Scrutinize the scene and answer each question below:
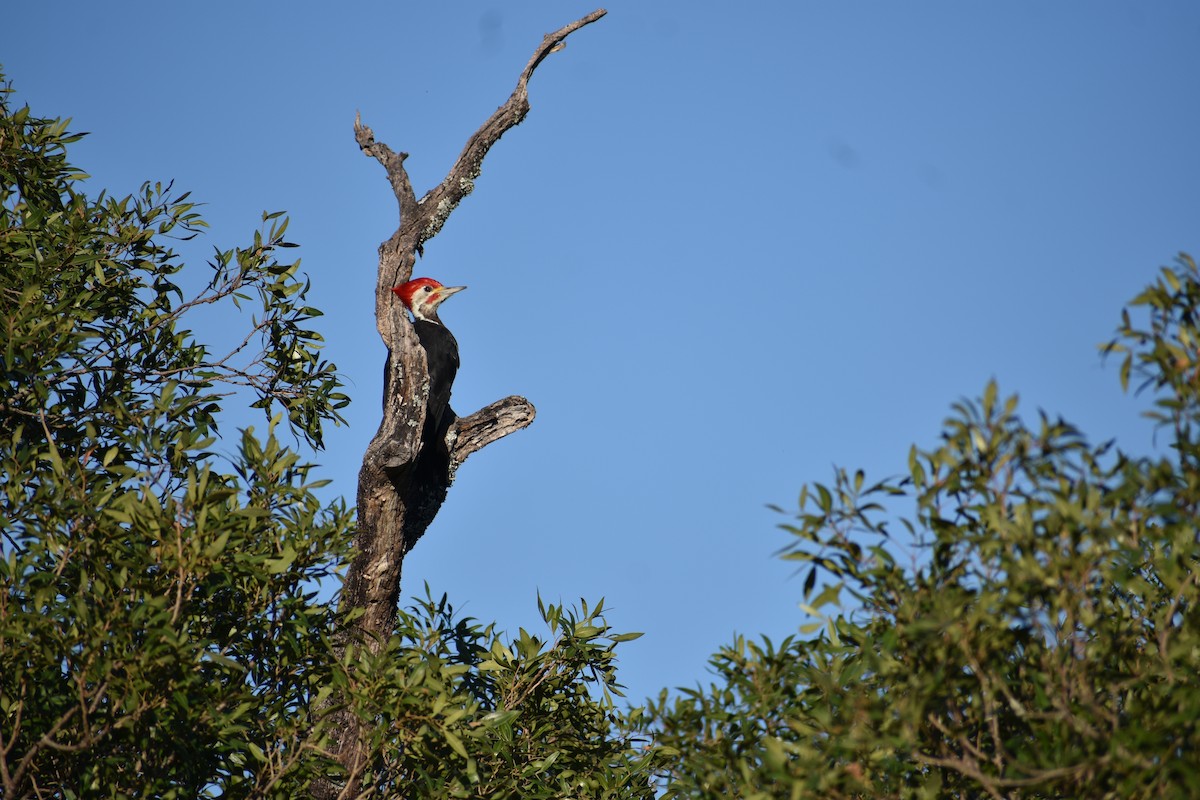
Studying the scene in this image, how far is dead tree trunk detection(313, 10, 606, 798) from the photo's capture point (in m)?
8.80

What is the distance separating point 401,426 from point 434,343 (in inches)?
50.9

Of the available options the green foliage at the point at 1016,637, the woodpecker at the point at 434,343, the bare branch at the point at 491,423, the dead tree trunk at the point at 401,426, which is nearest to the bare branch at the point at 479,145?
the dead tree trunk at the point at 401,426

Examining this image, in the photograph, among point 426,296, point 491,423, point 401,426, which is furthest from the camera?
point 426,296

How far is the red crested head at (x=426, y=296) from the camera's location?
11688 mm

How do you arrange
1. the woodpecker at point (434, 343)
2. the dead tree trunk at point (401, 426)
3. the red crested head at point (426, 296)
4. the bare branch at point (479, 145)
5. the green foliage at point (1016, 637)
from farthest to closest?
the red crested head at point (426, 296)
the bare branch at point (479, 145)
the woodpecker at point (434, 343)
the dead tree trunk at point (401, 426)
the green foliage at point (1016, 637)

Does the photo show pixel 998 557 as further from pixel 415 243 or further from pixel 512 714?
pixel 415 243

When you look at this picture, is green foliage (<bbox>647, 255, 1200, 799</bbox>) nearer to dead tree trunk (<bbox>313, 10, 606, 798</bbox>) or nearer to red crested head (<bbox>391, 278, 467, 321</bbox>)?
dead tree trunk (<bbox>313, 10, 606, 798</bbox>)

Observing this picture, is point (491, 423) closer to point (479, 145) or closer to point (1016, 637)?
point (479, 145)

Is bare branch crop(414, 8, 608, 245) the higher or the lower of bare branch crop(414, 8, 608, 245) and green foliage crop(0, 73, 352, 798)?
the higher

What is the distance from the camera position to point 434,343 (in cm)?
1008

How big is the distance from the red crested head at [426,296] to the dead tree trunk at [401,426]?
1.77 m

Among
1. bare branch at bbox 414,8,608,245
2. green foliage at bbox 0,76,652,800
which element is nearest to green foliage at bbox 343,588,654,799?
green foliage at bbox 0,76,652,800

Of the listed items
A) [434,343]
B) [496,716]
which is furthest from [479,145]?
[496,716]

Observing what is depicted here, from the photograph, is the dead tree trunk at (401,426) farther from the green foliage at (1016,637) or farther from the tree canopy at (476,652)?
the green foliage at (1016,637)
